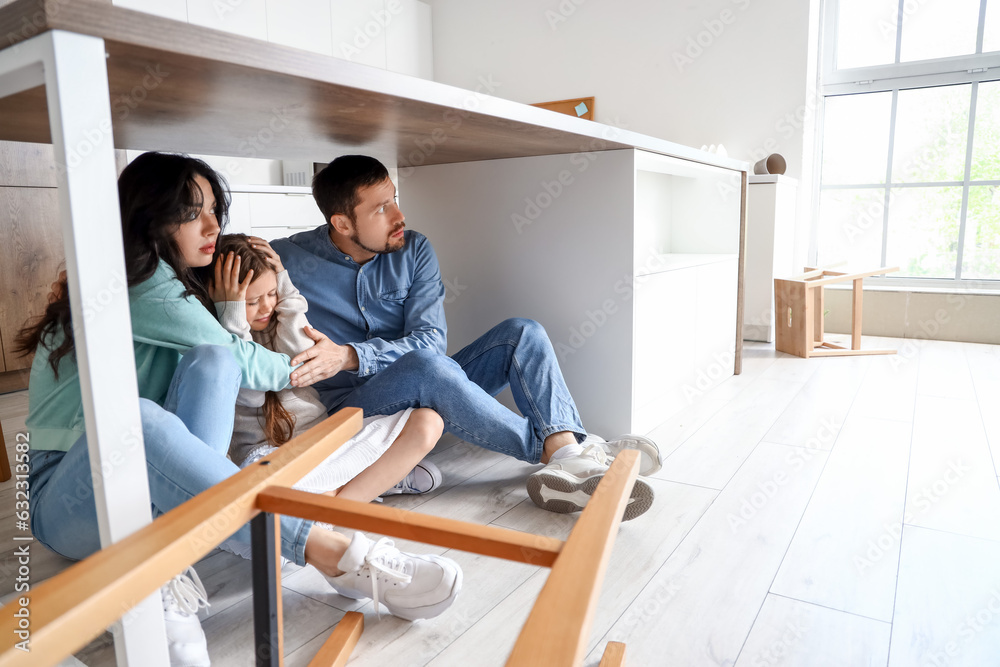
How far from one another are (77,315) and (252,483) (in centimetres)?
20

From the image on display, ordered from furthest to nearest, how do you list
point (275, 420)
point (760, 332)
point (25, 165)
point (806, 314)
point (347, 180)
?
point (760, 332)
point (806, 314)
point (25, 165)
point (347, 180)
point (275, 420)

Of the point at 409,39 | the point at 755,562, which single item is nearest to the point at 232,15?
the point at 409,39

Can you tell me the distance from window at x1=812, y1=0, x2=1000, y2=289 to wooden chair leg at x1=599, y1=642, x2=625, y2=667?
138 inches

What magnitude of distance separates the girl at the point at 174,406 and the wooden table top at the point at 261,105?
147 mm

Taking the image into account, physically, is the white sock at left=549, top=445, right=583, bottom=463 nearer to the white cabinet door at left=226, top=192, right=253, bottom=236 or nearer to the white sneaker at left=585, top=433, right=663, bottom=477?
the white sneaker at left=585, top=433, right=663, bottom=477

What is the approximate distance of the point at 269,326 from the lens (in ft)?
4.42

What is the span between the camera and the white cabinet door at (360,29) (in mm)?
4340

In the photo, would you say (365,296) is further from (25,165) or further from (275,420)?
(25,165)

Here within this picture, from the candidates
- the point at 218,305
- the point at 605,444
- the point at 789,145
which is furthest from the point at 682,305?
the point at 789,145

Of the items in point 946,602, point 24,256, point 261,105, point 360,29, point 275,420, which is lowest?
point 946,602

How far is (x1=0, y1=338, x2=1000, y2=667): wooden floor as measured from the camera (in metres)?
1.00

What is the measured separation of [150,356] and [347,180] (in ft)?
1.93

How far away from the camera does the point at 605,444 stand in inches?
63.6

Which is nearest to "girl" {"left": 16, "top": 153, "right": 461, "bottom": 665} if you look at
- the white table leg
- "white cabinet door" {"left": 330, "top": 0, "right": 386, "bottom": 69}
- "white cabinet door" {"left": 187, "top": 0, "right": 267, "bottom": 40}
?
the white table leg
